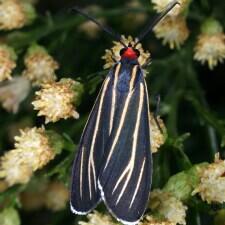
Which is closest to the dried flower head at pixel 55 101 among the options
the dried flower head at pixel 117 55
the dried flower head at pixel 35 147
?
the dried flower head at pixel 35 147

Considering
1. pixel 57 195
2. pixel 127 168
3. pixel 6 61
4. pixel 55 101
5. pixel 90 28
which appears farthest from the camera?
pixel 90 28

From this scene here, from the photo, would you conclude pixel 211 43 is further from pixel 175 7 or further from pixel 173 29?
pixel 175 7

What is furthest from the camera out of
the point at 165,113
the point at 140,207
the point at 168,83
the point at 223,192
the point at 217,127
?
the point at 168,83

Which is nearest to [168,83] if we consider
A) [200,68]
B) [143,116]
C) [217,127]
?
[200,68]

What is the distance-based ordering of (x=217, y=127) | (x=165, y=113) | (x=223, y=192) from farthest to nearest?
(x=165, y=113) → (x=217, y=127) → (x=223, y=192)

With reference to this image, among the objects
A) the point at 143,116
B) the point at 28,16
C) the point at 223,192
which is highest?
the point at 28,16

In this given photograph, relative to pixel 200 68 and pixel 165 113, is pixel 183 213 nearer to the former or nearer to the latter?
pixel 165 113

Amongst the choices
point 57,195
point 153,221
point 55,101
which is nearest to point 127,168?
point 153,221
